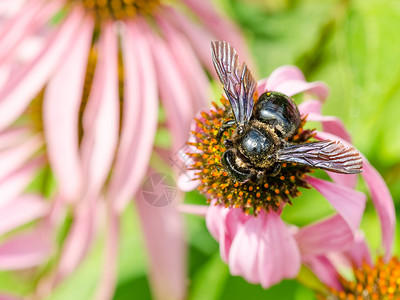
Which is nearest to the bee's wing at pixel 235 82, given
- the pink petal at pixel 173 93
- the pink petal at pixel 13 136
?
the pink petal at pixel 173 93

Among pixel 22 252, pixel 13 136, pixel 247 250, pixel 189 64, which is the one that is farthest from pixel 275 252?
pixel 13 136

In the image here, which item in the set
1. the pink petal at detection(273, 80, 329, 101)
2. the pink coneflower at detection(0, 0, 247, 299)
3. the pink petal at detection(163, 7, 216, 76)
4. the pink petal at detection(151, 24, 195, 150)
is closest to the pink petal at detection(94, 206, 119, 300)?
the pink coneflower at detection(0, 0, 247, 299)

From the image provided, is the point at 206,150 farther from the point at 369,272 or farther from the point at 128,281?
the point at 128,281

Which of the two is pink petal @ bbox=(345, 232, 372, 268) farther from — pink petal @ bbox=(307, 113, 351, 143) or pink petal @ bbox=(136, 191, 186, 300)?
pink petal @ bbox=(136, 191, 186, 300)

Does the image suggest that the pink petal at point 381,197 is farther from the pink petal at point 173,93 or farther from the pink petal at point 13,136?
the pink petal at point 13,136

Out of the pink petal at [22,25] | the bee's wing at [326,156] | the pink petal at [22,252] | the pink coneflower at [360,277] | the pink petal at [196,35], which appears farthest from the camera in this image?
the pink petal at [196,35]
